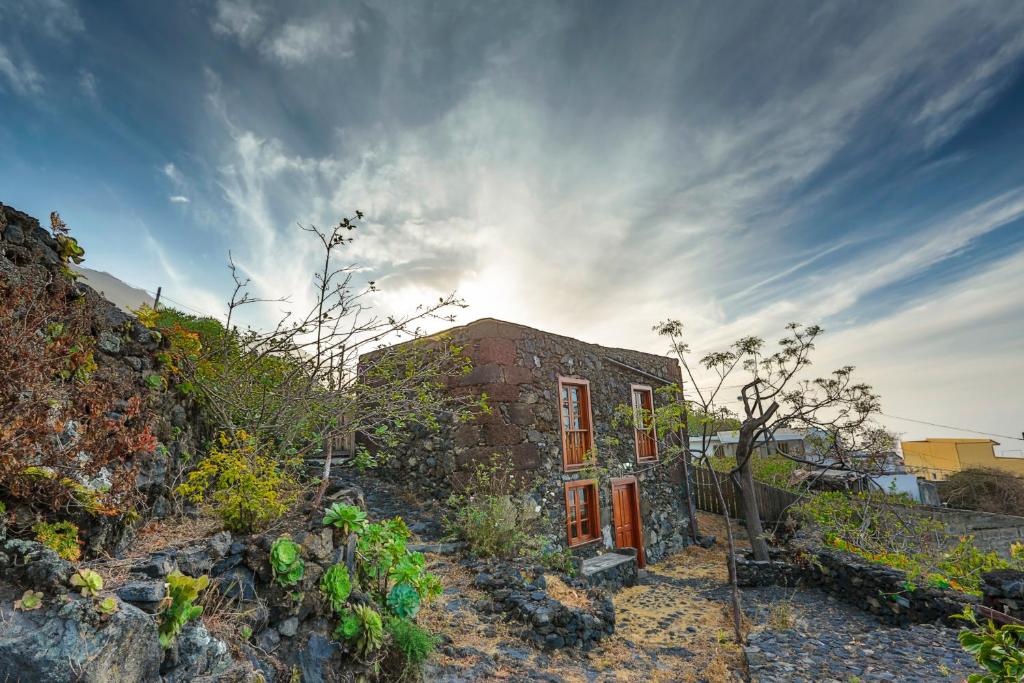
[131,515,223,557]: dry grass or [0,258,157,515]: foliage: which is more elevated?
[0,258,157,515]: foliage

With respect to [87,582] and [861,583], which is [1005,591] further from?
[87,582]

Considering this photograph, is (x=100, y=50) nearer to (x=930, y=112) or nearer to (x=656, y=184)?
(x=656, y=184)

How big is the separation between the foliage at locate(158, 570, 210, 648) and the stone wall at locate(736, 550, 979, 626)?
8653 millimetres

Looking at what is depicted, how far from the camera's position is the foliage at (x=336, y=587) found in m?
3.52

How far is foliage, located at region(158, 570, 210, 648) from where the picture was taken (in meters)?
2.41

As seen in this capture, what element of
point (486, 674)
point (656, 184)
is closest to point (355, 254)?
point (486, 674)

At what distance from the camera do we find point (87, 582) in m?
2.15

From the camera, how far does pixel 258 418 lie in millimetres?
5109

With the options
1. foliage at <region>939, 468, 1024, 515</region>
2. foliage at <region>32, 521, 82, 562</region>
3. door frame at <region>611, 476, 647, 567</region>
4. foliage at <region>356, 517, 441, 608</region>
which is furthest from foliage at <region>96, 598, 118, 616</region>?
foliage at <region>939, 468, 1024, 515</region>

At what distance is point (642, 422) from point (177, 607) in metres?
10.4

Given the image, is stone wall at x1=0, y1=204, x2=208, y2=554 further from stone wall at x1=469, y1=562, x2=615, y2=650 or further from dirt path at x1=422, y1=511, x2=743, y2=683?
stone wall at x1=469, y1=562, x2=615, y2=650

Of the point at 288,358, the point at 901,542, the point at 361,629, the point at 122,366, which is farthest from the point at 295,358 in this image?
the point at 901,542

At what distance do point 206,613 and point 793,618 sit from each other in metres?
8.33

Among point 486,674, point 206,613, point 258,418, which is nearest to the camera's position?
point 206,613
